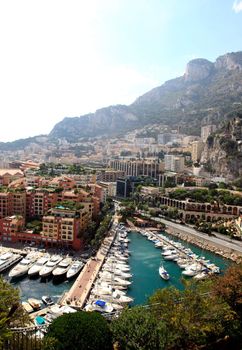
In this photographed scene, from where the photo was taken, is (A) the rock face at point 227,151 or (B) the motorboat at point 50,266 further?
(A) the rock face at point 227,151

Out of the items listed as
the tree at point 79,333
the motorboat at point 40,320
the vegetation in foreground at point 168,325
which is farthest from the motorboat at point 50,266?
the tree at point 79,333

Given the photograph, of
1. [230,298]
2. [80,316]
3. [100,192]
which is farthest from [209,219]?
[80,316]

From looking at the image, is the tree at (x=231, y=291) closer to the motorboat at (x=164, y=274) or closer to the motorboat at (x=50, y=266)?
the motorboat at (x=164, y=274)

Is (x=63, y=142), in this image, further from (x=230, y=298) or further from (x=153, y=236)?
(x=230, y=298)

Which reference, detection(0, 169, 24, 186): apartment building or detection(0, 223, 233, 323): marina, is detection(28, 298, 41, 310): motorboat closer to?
detection(0, 223, 233, 323): marina

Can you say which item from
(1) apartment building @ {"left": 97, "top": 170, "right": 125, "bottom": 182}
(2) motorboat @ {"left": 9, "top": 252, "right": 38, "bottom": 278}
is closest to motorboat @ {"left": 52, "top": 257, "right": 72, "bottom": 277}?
(2) motorboat @ {"left": 9, "top": 252, "right": 38, "bottom": 278}

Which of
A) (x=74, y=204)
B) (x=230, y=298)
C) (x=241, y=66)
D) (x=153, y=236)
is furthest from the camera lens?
(x=241, y=66)
